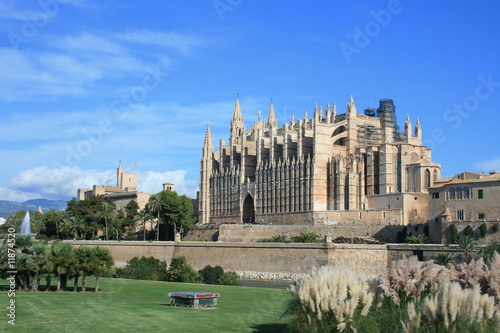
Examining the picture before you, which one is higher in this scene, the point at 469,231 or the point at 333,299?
the point at 469,231

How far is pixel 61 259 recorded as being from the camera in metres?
29.1

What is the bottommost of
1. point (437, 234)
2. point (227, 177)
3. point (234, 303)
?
point (234, 303)

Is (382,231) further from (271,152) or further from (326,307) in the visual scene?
(326,307)

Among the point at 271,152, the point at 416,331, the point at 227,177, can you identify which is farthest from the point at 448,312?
the point at 227,177

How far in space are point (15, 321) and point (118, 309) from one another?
4.13 metres

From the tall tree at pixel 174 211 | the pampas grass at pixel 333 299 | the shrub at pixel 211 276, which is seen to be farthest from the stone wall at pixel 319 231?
the pampas grass at pixel 333 299

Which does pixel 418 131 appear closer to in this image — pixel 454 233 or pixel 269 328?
pixel 454 233

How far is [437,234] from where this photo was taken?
46312mm

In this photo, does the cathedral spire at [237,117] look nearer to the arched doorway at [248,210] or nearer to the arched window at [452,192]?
the arched doorway at [248,210]

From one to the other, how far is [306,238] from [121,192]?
49.6m

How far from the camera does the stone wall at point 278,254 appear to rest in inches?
1775

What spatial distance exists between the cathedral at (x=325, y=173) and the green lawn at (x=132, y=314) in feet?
104

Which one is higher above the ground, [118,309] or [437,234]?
[437,234]

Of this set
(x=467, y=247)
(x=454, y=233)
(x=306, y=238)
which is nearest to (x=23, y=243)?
(x=467, y=247)
